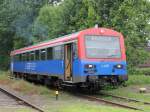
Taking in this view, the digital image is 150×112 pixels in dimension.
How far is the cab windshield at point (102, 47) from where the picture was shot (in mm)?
21891

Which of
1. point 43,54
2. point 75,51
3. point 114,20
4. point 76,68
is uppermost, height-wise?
point 114,20

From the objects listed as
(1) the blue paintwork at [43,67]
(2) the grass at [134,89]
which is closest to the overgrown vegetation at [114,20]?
(2) the grass at [134,89]

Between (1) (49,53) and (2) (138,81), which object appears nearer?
(1) (49,53)

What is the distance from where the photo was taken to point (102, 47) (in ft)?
72.6

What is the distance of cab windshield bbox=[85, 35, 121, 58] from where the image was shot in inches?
862

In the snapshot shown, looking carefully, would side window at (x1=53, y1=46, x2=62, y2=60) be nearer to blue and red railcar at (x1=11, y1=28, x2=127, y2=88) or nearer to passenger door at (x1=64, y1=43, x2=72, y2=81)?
blue and red railcar at (x1=11, y1=28, x2=127, y2=88)

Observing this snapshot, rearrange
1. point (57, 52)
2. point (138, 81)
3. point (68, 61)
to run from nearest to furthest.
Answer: point (68, 61), point (57, 52), point (138, 81)

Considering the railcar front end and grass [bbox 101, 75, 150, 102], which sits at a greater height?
the railcar front end

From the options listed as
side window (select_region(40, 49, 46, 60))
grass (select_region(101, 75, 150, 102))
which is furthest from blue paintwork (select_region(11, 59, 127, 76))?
grass (select_region(101, 75, 150, 102))

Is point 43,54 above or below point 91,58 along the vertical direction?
above

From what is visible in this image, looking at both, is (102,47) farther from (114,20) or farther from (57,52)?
(114,20)

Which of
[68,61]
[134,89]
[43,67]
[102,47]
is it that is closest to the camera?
[102,47]

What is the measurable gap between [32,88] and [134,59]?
7433 millimetres

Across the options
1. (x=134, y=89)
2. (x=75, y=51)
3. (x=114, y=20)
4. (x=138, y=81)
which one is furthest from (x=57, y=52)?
(x=138, y=81)
